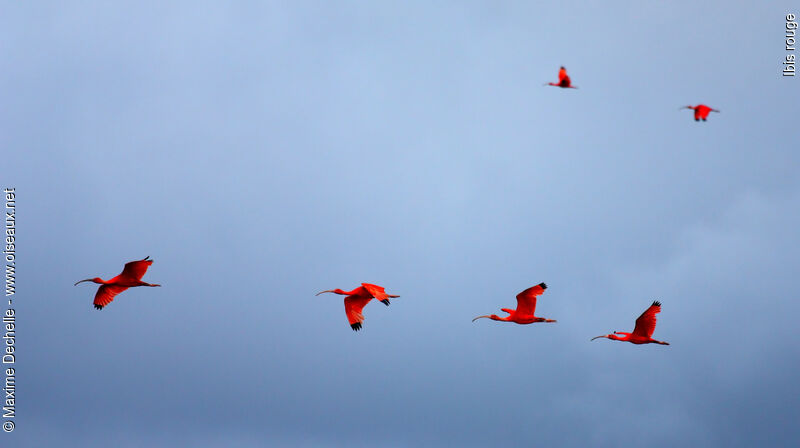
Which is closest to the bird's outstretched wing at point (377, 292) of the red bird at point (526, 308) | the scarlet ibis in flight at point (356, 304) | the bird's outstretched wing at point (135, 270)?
the scarlet ibis in flight at point (356, 304)

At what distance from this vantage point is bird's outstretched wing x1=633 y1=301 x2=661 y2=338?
106 m

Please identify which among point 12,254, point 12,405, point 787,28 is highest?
point 787,28

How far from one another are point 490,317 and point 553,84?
1579 cm

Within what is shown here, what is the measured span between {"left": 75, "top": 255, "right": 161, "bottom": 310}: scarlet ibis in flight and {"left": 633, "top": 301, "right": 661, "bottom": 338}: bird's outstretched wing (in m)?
29.0

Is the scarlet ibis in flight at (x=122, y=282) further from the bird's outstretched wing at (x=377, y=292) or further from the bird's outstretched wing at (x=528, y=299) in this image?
the bird's outstretched wing at (x=528, y=299)

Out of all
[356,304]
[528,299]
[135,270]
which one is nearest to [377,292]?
[356,304]

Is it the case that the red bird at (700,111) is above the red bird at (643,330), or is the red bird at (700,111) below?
above

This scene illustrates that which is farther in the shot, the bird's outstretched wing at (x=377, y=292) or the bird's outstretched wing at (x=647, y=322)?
the bird's outstretched wing at (x=647, y=322)

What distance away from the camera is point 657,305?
106750mm

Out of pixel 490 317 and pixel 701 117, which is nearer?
pixel 701 117

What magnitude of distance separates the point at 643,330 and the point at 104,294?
32.1 m

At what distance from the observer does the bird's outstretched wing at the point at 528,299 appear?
10700 centimetres

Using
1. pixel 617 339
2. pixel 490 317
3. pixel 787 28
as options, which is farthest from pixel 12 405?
pixel 787 28

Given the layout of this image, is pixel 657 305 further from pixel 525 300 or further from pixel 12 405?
pixel 12 405
